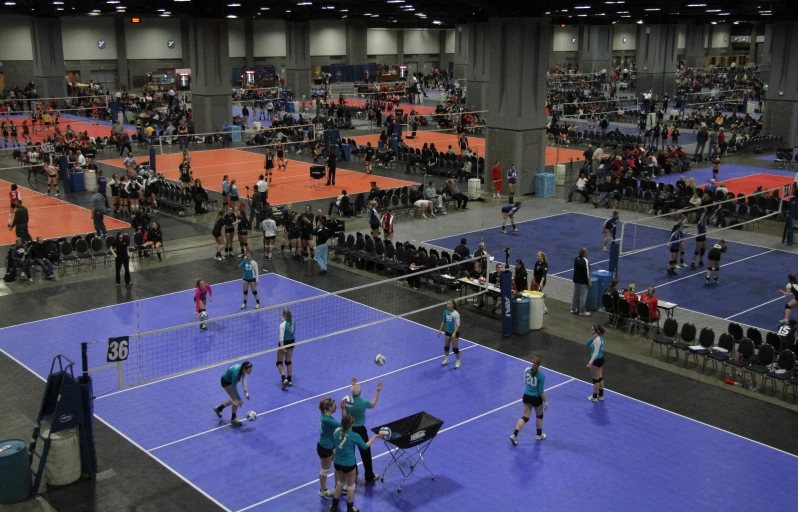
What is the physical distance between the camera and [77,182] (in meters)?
36.9

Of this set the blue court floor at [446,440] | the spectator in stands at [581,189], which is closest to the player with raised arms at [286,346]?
the blue court floor at [446,440]

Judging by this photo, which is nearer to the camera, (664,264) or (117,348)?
(117,348)

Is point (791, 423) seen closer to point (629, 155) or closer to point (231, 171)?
point (629, 155)

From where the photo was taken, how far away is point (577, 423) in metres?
15.3

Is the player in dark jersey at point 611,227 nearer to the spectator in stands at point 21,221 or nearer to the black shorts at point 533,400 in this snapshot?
the black shorts at point 533,400

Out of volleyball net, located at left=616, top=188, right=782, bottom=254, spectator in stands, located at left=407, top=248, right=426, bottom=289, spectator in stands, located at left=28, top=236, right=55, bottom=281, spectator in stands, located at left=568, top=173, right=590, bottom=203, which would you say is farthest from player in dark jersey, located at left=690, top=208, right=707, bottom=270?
spectator in stands, located at left=28, top=236, right=55, bottom=281

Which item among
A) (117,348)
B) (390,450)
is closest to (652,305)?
(390,450)

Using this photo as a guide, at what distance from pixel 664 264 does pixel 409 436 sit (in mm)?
16016

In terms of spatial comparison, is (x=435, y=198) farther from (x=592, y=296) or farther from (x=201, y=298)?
(x=201, y=298)

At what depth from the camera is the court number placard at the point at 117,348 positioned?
43.4 feet

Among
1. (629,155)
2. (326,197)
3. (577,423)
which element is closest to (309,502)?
(577,423)

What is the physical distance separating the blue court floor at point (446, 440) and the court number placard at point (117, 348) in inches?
76.6

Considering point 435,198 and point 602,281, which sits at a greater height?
point 435,198

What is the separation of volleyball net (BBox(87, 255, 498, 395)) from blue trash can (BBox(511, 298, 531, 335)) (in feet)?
3.71
